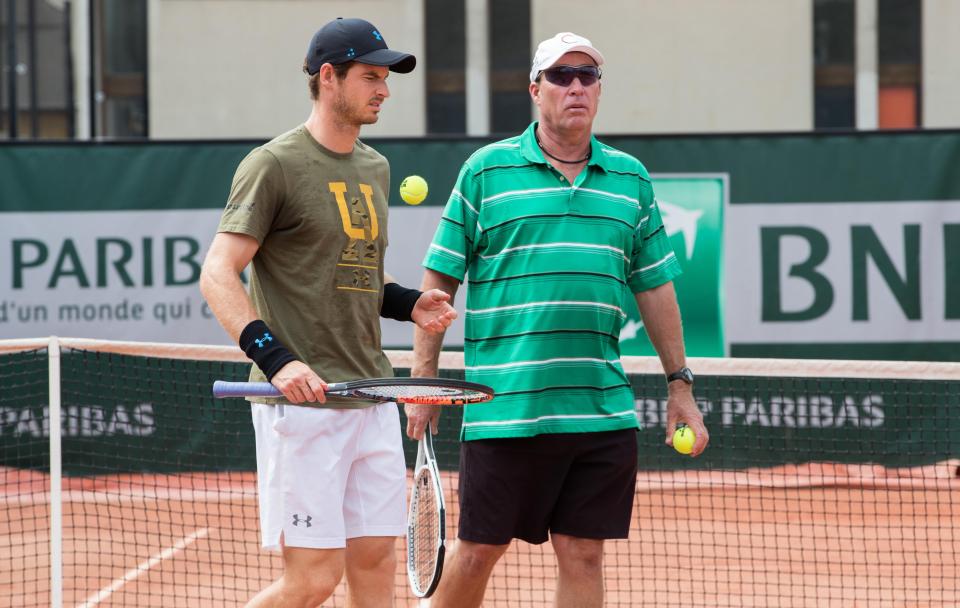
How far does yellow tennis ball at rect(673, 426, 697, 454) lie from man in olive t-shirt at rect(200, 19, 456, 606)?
81 cm

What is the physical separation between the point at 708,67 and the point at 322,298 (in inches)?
599

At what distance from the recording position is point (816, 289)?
8547mm

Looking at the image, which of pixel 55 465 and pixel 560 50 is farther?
pixel 55 465

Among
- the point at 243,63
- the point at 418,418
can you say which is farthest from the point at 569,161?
the point at 243,63

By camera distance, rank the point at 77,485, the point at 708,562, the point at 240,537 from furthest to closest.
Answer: the point at 77,485 < the point at 240,537 < the point at 708,562

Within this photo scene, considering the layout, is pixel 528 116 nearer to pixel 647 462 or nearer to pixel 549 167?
pixel 647 462

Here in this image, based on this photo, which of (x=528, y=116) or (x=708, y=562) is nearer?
(x=708, y=562)

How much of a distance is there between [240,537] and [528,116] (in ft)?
41.5

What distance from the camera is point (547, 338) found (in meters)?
3.65

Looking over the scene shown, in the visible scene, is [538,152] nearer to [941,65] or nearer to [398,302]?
[398,302]

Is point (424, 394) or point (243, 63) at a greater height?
point (243, 63)

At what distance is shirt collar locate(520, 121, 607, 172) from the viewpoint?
371 cm

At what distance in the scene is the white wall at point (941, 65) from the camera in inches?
711

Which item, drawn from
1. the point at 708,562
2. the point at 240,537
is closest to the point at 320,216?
the point at 708,562
